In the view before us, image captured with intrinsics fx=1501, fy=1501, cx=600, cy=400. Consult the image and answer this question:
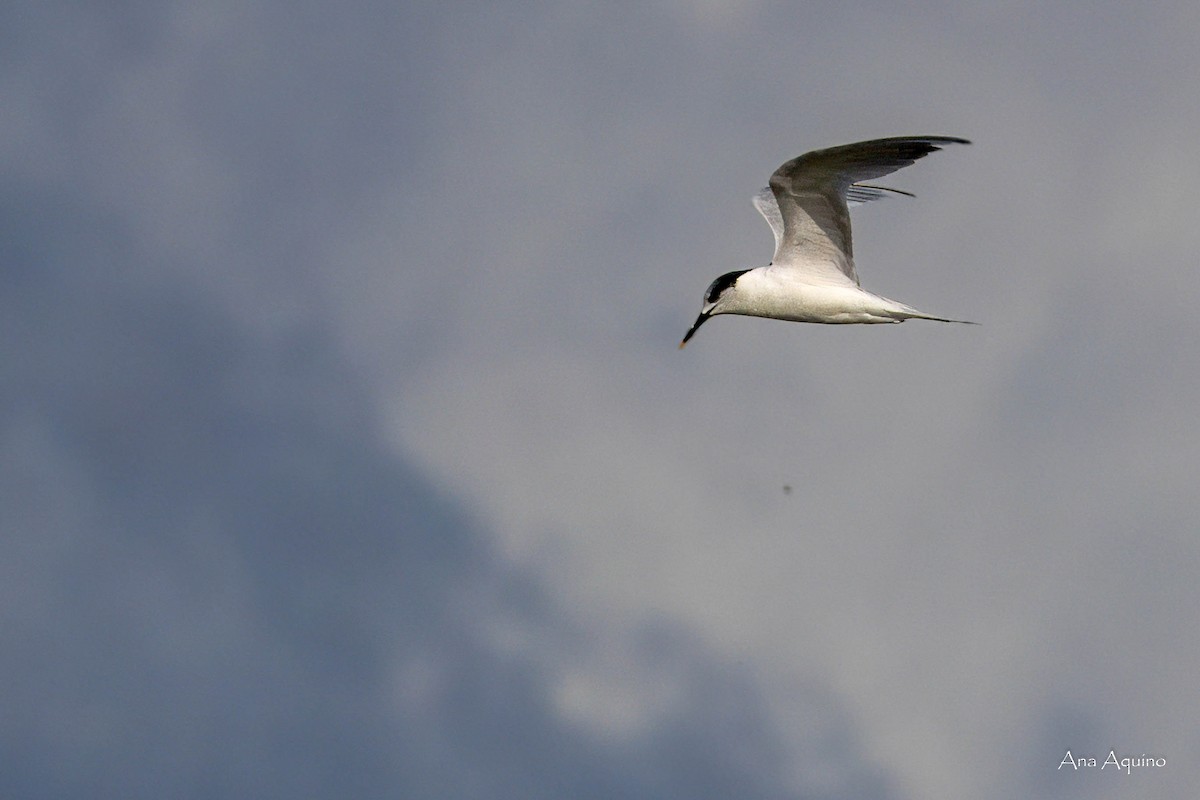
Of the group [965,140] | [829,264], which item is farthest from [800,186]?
[965,140]

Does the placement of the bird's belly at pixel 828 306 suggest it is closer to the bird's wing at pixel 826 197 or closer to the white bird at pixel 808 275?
the white bird at pixel 808 275

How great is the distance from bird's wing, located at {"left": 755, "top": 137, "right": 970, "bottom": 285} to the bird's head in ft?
2.21

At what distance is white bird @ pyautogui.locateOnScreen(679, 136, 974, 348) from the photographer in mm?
20094

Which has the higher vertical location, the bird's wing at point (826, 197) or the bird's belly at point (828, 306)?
the bird's wing at point (826, 197)

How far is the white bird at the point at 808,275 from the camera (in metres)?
20.1

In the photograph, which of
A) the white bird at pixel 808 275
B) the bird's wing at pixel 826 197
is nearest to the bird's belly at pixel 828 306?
the white bird at pixel 808 275

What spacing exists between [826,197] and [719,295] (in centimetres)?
211

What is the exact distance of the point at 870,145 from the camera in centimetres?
1842

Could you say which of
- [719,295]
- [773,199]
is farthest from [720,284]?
[773,199]

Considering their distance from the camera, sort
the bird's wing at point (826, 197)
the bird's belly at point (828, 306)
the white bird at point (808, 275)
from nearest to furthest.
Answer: the bird's wing at point (826, 197) < the white bird at point (808, 275) < the bird's belly at point (828, 306)

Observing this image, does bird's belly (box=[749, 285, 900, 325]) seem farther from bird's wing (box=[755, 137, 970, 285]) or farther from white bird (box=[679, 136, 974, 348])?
bird's wing (box=[755, 137, 970, 285])

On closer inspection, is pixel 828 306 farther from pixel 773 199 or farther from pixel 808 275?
pixel 773 199

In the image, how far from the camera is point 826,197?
20.2 metres

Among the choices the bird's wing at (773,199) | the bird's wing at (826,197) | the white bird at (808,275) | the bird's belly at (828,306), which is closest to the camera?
the bird's wing at (826,197)
